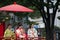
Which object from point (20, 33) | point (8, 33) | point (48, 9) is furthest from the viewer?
point (48, 9)

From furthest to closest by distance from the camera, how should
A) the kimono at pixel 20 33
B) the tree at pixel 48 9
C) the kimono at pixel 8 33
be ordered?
the tree at pixel 48 9 → the kimono at pixel 20 33 → the kimono at pixel 8 33

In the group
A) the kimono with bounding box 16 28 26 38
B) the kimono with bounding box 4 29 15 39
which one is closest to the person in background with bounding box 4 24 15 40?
the kimono with bounding box 4 29 15 39

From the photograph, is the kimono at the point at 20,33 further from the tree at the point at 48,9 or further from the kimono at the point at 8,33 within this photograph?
the tree at the point at 48,9

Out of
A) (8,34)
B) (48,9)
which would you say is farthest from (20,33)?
(48,9)

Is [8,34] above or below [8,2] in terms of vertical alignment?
below

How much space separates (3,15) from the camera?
20.0m

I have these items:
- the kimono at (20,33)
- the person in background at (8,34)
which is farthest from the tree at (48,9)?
the person in background at (8,34)

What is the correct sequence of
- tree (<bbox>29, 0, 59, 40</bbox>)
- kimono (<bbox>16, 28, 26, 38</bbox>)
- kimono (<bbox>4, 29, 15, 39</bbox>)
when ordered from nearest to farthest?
1. kimono (<bbox>4, 29, 15, 39</bbox>)
2. kimono (<bbox>16, 28, 26, 38</bbox>)
3. tree (<bbox>29, 0, 59, 40</bbox>)

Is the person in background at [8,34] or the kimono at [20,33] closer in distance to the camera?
the person in background at [8,34]

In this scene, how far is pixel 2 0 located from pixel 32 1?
226 cm

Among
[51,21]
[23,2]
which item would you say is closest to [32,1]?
[23,2]

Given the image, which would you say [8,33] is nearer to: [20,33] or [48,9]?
[20,33]

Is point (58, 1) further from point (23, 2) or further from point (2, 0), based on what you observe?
point (2, 0)

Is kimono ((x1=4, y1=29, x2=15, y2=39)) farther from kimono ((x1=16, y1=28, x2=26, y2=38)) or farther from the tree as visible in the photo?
the tree
